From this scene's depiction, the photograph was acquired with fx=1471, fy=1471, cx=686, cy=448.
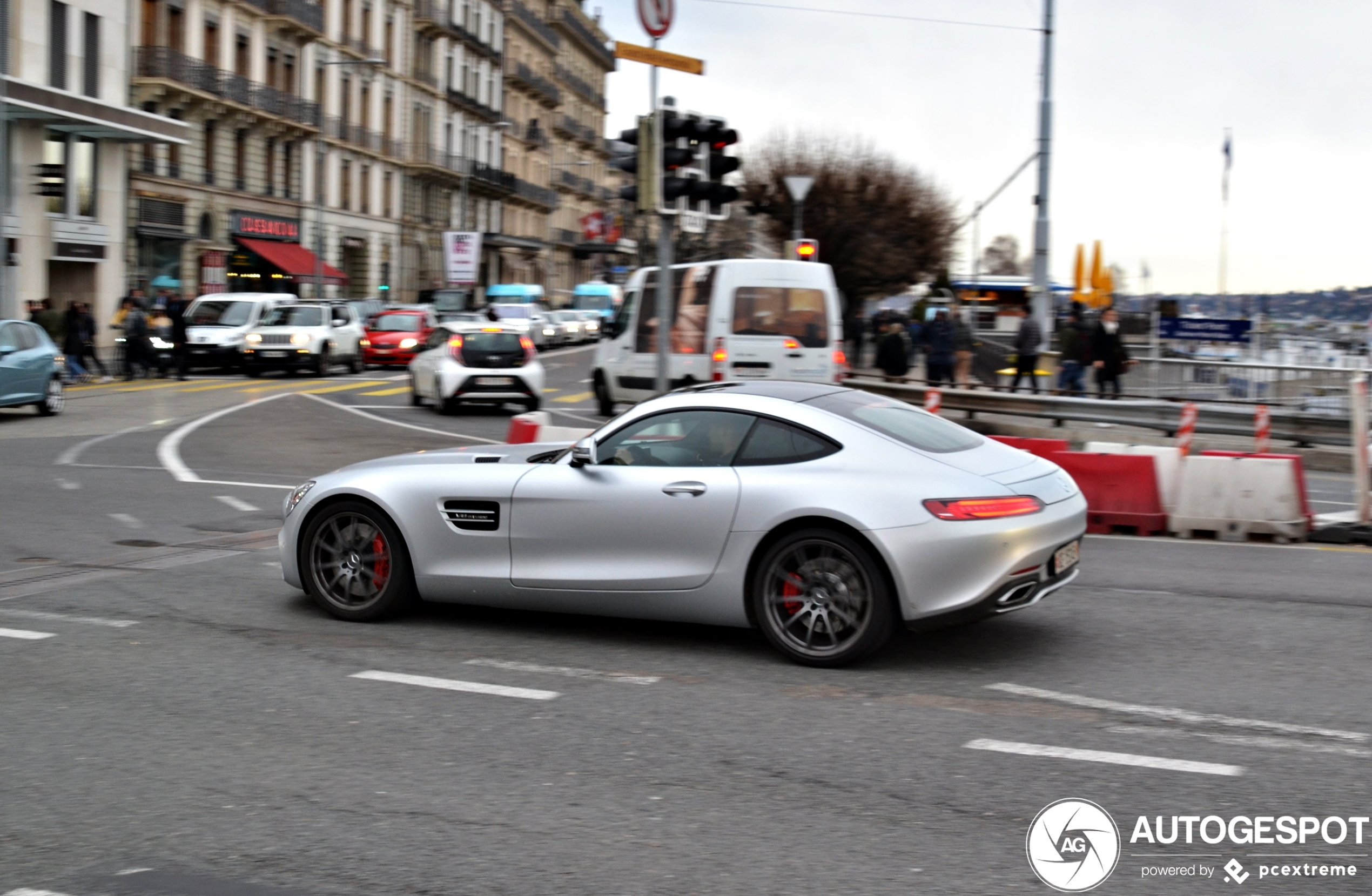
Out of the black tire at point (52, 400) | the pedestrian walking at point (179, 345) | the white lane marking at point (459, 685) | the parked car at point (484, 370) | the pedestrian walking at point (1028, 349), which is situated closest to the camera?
the white lane marking at point (459, 685)

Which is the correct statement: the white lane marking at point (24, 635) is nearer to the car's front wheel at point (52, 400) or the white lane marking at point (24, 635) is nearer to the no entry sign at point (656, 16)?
the no entry sign at point (656, 16)

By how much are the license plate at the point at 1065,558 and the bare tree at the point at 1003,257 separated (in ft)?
428

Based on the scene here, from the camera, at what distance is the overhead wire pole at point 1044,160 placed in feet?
75.8

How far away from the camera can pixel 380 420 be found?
71.1ft

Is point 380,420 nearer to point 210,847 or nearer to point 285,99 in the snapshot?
point 210,847

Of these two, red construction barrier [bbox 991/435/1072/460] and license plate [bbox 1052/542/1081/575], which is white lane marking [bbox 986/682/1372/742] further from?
red construction barrier [bbox 991/435/1072/460]

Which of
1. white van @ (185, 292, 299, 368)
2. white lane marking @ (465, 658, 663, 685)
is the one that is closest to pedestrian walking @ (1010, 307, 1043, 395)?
white van @ (185, 292, 299, 368)

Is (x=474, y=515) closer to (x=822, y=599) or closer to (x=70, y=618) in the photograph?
(x=822, y=599)

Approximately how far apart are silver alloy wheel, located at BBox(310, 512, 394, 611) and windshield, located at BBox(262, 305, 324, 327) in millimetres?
26785

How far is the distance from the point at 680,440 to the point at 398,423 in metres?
14.7

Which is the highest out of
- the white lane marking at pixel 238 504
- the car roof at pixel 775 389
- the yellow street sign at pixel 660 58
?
the yellow street sign at pixel 660 58

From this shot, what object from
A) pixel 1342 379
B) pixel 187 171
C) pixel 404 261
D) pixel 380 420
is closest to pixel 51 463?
pixel 380 420

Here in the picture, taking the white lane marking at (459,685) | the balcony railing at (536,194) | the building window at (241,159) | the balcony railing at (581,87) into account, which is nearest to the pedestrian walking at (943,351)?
the white lane marking at (459,685)

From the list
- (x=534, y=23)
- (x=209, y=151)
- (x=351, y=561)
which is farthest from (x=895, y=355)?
(x=534, y=23)
